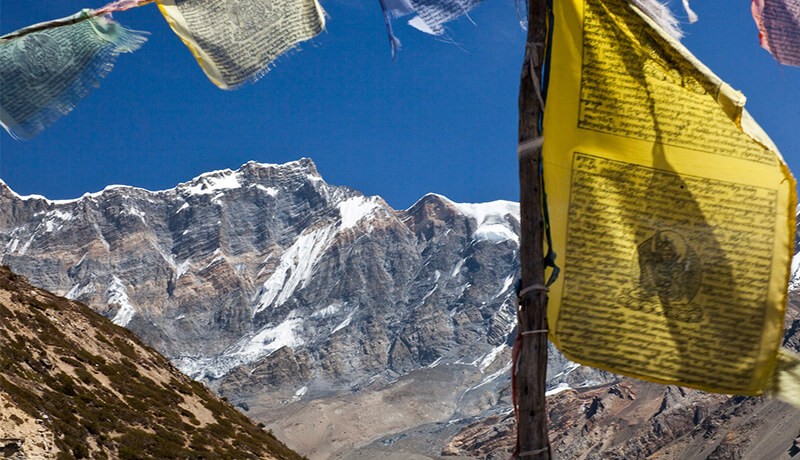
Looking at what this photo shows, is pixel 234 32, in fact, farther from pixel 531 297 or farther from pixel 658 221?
pixel 658 221

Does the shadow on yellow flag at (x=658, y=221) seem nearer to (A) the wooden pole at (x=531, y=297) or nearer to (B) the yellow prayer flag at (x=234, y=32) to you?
(A) the wooden pole at (x=531, y=297)

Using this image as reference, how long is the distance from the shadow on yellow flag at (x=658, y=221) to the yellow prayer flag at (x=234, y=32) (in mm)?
1677

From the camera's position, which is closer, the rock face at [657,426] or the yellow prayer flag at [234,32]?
the yellow prayer flag at [234,32]

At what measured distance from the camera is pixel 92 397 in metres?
24.5

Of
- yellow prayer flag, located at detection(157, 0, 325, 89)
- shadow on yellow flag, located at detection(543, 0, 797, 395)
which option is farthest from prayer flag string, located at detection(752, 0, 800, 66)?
yellow prayer flag, located at detection(157, 0, 325, 89)

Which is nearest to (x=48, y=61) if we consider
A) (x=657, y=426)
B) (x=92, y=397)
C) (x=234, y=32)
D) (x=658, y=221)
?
(x=234, y=32)

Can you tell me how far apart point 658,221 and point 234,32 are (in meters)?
2.56

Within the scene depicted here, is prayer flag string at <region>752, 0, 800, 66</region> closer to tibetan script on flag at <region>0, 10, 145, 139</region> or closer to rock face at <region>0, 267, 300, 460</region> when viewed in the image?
tibetan script on flag at <region>0, 10, 145, 139</region>

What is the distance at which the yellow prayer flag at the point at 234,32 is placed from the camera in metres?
5.24

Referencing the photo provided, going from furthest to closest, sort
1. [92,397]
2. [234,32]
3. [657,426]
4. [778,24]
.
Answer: [657,426]
[92,397]
[778,24]
[234,32]

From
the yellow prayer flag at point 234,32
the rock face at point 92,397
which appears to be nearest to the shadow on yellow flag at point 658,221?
the yellow prayer flag at point 234,32

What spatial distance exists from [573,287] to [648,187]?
599 mm

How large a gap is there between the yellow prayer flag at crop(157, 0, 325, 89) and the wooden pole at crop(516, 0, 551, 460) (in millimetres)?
1558

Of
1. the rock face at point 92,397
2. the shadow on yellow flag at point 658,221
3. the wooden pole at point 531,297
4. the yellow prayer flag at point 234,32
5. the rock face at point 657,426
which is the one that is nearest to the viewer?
the shadow on yellow flag at point 658,221
